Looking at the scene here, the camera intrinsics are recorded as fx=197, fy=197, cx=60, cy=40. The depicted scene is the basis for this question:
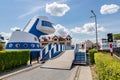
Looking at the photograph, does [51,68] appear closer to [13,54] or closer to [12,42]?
[13,54]

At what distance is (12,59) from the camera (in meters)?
20.2

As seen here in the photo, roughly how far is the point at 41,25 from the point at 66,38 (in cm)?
5834

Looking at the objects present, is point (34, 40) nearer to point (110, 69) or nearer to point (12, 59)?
point (12, 59)

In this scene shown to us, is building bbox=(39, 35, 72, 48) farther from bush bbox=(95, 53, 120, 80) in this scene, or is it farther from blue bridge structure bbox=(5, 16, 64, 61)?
bush bbox=(95, 53, 120, 80)

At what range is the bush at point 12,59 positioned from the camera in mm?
18141

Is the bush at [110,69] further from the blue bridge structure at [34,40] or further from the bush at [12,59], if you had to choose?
the blue bridge structure at [34,40]

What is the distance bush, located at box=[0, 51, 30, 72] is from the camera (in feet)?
→ 59.5

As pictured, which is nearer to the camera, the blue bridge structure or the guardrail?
the guardrail

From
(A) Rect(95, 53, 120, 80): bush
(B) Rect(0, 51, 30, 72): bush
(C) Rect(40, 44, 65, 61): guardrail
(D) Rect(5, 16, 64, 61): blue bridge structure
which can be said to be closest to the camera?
(A) Rect(95, 53, 120, 80): bush

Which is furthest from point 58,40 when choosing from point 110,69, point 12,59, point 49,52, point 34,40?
point 110,69

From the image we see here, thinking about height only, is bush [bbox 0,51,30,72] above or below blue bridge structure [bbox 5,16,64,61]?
below

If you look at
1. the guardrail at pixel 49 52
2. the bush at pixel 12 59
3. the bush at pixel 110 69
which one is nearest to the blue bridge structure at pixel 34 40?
the guardrail at pixel 49 52

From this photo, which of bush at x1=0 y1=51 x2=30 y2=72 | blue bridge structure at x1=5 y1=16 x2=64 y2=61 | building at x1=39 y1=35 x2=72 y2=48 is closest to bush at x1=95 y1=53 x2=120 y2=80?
bush at x1=0 y1=51 x2=30 y2=72

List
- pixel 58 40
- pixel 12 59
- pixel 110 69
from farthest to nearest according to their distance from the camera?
1. pixel 58 40
2. pixel 12 59
3. pixel 110 69
